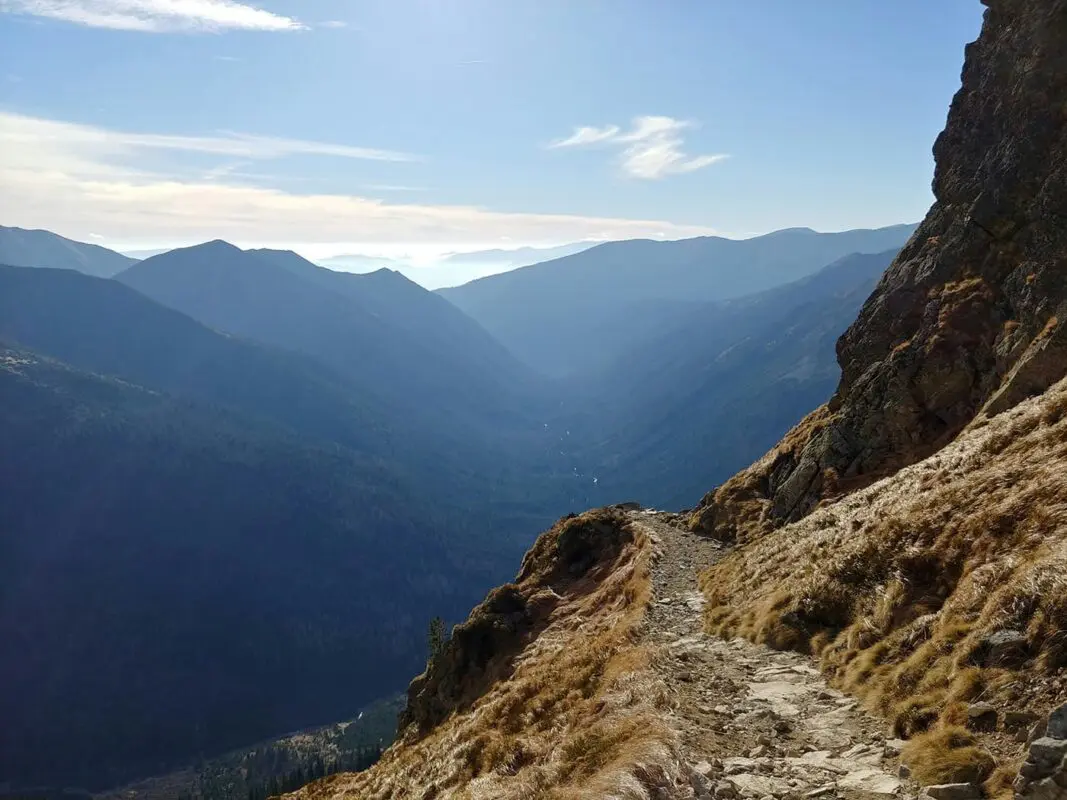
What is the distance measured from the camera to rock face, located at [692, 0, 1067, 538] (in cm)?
3984

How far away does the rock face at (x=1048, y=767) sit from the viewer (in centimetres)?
859

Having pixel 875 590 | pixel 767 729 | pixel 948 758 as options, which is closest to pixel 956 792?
pixel 948 758

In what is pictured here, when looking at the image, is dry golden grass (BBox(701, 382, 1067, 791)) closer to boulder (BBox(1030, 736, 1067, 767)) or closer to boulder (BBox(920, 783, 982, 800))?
boulder (BBox(920, 783, 982, 800))

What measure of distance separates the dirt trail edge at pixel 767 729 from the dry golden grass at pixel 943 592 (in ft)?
A: 2.09

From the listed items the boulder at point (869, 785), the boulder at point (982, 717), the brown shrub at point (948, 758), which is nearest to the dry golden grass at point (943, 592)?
the brown shrub at point (948, 758)

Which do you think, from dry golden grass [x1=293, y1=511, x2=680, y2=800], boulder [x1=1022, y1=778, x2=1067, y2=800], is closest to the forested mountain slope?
boulder [x1=1022, y1=778, x2=1067, y2=800]

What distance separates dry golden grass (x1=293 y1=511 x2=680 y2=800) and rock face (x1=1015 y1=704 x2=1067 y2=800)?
547cm

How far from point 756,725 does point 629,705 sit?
3.30m

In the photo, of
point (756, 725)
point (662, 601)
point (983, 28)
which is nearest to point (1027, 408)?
point (662, 601)

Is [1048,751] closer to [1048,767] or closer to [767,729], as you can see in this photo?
[1048,767]

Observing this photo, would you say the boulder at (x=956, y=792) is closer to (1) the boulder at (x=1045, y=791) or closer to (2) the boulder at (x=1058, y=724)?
(1) the boulder at (x=1045, y=791)

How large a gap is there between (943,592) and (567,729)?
9.98 metres

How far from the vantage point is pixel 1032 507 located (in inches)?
656

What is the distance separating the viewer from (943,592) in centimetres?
1684
